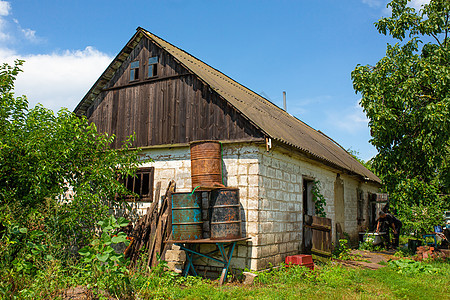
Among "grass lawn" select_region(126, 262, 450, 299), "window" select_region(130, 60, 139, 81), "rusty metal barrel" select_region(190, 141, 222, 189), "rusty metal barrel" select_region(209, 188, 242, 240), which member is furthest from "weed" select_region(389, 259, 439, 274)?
"window" select_region(130, 60, 139, 81)

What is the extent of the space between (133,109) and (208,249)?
4.58m

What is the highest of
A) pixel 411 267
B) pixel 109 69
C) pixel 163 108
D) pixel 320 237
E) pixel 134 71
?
pixel 109 69

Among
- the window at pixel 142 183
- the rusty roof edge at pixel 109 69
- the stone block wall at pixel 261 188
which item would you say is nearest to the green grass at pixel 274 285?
the stone block wall at pixel 261 188

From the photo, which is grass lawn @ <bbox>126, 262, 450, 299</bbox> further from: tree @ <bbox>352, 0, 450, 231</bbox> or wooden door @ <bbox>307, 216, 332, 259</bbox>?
tree @ <bbox>352, 0, 450, 231</bbox>

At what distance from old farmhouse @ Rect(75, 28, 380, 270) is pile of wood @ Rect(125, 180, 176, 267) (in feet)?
1.69

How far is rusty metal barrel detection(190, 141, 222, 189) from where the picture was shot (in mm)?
8227

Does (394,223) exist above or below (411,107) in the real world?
below

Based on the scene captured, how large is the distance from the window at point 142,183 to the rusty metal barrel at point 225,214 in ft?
8.00

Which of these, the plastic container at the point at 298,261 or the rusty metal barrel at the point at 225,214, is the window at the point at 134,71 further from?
the plastic container at the point at 298,261

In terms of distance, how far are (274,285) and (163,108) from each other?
5.29 metres

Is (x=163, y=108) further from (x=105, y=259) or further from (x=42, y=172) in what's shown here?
(x=105, y=259)

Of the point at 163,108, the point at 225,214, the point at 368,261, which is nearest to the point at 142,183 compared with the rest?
the point at 163,108

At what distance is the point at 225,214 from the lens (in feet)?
25.3

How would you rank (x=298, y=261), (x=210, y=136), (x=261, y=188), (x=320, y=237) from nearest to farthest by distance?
(x=261, y=188) < (x=298, y=261) < (x=210, y=136) < (x=320, y=237)
